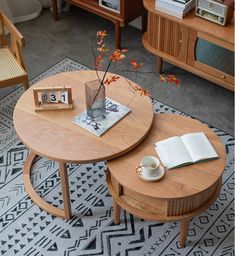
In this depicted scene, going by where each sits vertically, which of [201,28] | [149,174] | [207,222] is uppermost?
[201,28]

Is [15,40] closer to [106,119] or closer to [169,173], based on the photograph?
[106,119]

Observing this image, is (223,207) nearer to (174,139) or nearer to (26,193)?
(174,139)

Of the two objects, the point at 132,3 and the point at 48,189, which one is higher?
the point at 132,3

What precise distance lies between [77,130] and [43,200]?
19.9 inches

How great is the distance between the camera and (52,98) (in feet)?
8.05

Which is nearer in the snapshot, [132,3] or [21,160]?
[21,160]

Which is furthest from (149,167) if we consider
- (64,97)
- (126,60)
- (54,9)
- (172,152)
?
(54,9)

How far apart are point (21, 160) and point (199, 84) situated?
1.31 m

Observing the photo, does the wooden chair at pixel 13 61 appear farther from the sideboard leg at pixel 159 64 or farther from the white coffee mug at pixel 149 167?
the white coffee mug at pixel 149 167

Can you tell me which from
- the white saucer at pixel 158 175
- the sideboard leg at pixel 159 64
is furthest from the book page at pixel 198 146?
the sideboard leg at pixel 159 64

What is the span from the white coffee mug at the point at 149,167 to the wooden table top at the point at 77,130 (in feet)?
0.38

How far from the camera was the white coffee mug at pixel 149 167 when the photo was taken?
2164 mm

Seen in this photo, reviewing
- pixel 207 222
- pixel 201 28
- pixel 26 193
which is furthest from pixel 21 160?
pixel 201 28

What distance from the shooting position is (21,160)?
9.50 feet
